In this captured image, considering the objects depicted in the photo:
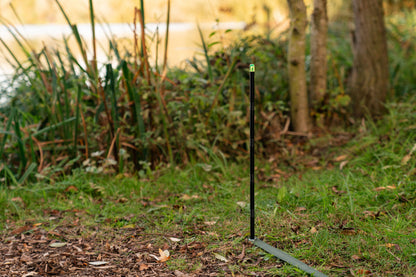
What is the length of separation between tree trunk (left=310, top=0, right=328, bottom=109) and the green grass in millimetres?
593

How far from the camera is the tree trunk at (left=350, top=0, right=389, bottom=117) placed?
457 cm

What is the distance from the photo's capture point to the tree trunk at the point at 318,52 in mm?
4398

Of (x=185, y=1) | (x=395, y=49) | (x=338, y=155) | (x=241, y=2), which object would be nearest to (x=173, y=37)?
(x=241, y=2)

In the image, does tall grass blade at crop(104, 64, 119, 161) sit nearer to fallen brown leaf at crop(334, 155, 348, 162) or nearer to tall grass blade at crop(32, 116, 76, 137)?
tall grass blade at crop(32, 116, 76, 137)

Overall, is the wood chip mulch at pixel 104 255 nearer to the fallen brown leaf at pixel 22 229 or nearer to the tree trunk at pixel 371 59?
the fallen brown leaf at pixel 22 229

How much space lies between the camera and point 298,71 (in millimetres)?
4383

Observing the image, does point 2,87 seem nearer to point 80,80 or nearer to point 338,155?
point 80,80

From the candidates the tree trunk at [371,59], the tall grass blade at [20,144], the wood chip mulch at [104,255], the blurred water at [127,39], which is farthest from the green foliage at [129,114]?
the wood chip mulch at [104,255]

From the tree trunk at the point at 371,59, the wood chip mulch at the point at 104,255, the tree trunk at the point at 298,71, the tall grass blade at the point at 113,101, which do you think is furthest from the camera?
the tree trunk at the point at 371,59

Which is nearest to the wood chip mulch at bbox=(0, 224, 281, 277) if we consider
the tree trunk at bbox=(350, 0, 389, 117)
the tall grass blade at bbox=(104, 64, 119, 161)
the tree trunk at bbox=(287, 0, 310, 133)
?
the tall grass blade at bbox=(104, 64, 119, 161)

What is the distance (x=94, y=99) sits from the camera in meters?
4.19

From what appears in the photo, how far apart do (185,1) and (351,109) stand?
980cm

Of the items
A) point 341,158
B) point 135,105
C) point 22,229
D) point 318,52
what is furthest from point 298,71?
point 22,229

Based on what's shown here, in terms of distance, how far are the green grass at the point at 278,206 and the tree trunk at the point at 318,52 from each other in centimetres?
59
